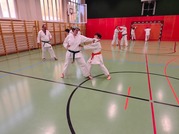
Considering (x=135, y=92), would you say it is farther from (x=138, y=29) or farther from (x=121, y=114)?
(x=138, y=29)

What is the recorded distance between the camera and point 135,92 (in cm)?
286

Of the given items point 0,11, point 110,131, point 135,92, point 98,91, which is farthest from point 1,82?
point 0,11

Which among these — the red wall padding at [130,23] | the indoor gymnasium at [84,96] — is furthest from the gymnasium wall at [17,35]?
the red wall padding at [130,23]

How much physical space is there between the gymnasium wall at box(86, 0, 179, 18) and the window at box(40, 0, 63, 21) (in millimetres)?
5579

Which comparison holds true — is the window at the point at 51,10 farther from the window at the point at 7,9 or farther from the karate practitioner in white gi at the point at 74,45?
the karate practitioner in white gi at the point at 74,45

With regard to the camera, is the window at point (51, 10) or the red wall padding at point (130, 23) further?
the red wall padding at point (130, 23)

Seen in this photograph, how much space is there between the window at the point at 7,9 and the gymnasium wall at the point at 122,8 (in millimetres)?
10592

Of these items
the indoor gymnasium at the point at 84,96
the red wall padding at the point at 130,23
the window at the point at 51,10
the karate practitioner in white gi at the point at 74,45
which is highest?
the window at the point at 51,10

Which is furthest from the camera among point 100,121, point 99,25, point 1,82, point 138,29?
point 99,25

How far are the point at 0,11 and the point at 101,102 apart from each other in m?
7.88

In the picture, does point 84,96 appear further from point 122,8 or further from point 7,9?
point 122,8

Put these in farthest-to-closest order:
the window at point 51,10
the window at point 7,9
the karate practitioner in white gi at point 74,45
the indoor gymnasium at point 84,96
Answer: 1. the window at point 51,10
2. the window at point 7,9
3. the karate practitioner in white gi at point 74,45
4. the indoor gymnasium at point 84,96

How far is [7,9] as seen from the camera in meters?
7.35

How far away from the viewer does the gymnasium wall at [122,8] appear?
12891 mm
